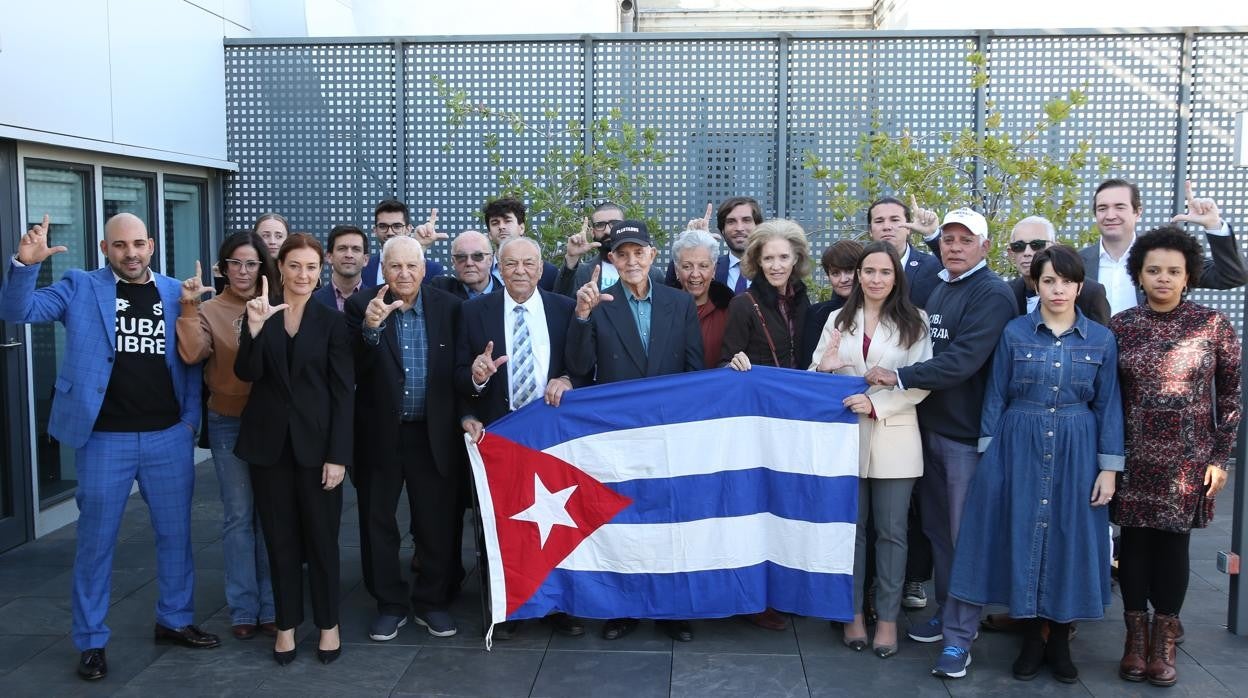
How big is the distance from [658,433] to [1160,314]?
2.21m

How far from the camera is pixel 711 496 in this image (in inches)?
186

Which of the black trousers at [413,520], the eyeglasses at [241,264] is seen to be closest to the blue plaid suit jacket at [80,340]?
the eyeglasses at [241,264]

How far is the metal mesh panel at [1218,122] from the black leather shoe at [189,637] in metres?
8.15

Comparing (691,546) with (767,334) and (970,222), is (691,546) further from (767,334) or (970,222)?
(970,222)

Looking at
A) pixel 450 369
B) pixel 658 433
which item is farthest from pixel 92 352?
pixel 658 433

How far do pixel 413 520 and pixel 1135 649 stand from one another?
3.36m

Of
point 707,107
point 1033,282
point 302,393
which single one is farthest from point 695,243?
point 707,107

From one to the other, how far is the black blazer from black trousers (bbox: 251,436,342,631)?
0.08 m

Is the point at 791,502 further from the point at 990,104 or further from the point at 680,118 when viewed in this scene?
the point at 680,118

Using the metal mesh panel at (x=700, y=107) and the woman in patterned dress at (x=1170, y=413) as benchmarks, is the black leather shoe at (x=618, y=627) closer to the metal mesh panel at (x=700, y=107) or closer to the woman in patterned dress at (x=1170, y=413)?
the woman in patterned dress at (x=1170, y=413)

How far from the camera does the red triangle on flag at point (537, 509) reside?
477 centimetres

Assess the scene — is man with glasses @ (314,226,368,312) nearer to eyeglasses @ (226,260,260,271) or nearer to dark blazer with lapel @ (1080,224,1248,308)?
eyeglasses @ (226,260,260,271)

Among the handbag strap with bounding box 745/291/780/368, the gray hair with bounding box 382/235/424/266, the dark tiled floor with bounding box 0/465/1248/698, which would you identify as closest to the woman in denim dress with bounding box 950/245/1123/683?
the dark tiled floor with bounding box 0/465/1248/698

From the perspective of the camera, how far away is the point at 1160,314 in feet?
14.0
